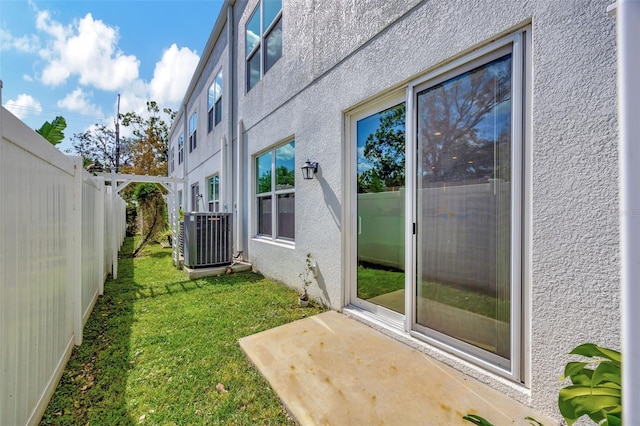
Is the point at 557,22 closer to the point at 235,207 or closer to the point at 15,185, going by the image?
the point at 15,185

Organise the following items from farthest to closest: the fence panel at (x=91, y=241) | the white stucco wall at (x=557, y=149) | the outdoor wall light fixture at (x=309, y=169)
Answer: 1. the outdoor wall light fixture at (x=309, y=169)
2. the fence panel at (x=91, y=241)
3. the white stucco wall at (x=557, y=149)

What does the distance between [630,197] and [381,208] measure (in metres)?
2.81

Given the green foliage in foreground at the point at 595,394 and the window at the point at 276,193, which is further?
the window at the point at 276,193

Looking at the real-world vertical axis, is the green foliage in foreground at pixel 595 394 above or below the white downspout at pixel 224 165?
below

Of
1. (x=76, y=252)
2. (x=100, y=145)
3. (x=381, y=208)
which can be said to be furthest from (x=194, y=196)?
(x=100, y=145)

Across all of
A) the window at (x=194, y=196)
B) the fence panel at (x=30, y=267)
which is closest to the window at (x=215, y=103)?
the window at (x=194, y=196)

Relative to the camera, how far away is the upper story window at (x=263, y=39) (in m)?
5.77

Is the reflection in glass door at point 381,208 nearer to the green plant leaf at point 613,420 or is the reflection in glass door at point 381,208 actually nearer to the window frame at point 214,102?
the green plant leaf at point 613,420

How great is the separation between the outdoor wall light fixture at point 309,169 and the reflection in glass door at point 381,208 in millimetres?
815

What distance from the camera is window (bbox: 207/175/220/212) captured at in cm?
968

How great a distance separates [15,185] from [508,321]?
3.66 meters

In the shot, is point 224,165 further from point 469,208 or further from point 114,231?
point 469,208

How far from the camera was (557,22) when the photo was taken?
6.54ft

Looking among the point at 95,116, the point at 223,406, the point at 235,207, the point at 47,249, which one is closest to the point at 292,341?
the point at 223,406
